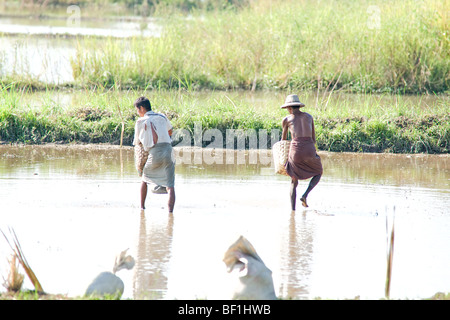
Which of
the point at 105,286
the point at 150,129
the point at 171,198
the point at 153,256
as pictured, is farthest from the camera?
the point at 171,198

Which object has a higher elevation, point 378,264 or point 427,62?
point 427,62

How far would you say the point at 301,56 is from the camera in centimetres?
1436

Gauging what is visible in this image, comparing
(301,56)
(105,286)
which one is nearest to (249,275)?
(105,286)

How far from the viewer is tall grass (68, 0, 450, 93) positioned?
1401 centimetres

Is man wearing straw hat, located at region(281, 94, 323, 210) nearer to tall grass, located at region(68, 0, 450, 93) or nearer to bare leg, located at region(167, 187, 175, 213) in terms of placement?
bare leg, located at region(167, 187, 175, 213)

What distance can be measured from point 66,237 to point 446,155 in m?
6.39

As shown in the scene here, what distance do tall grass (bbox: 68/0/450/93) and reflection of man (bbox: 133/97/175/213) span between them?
283 inches

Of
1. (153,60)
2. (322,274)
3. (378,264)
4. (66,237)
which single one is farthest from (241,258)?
(153,60)

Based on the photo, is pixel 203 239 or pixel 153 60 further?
pixel 153 60

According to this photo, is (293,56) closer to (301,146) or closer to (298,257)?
(301,146)

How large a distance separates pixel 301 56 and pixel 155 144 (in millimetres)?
8430

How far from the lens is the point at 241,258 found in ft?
13.3

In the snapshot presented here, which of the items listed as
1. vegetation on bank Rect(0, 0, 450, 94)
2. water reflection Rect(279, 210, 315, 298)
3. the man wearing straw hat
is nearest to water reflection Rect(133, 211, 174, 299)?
water reflection Rect(279, 210, 315, 298)
